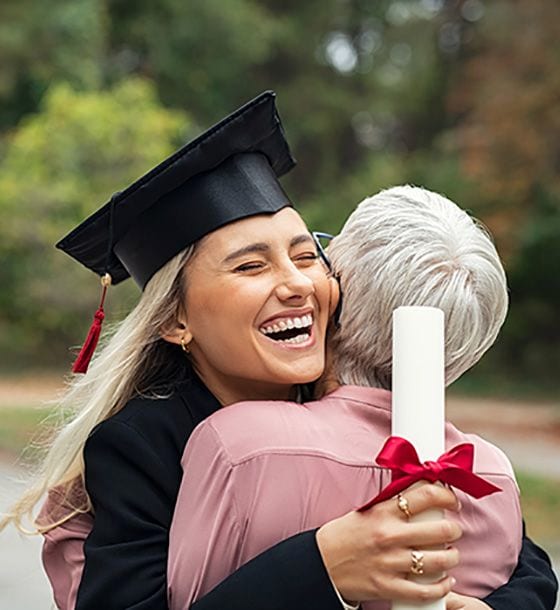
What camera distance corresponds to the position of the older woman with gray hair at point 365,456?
4.18 ft

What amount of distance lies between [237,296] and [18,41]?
1383 centimetres

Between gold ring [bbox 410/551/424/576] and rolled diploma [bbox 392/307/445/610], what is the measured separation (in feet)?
0.11

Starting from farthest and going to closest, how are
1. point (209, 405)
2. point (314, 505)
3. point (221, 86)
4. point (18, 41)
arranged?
1. point (221, 86)
2. point (18, 41)
3. point (209, 405)
4. point (314, 505)

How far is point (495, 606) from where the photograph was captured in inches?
57.2

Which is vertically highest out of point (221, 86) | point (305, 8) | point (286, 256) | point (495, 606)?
point (305, 8)

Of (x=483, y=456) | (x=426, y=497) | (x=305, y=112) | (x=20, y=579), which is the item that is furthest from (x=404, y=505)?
(x=305, y=112)

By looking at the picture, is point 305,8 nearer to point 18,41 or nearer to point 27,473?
point 18,41

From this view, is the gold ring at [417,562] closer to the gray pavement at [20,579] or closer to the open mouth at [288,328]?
the open mouth at [288,328]

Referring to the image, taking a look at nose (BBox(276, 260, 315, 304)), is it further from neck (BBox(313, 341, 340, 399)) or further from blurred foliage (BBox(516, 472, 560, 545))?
blurred foliage (BBox(516, 472, 560, 545))

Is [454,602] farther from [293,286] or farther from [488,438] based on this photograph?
[488,438]

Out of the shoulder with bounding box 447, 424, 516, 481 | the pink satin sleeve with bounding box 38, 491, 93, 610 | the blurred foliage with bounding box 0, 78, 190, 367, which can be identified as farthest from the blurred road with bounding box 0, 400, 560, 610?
the blurred foliage with bounding box 0, 78, 190, 367

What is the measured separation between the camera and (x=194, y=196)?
1.56 meters

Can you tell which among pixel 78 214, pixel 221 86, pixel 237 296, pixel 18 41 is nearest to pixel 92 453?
pixel 237 296

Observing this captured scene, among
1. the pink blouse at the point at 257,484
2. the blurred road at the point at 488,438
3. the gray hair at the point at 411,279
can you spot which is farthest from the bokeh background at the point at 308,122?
the pink blouse at the point at 257,484
